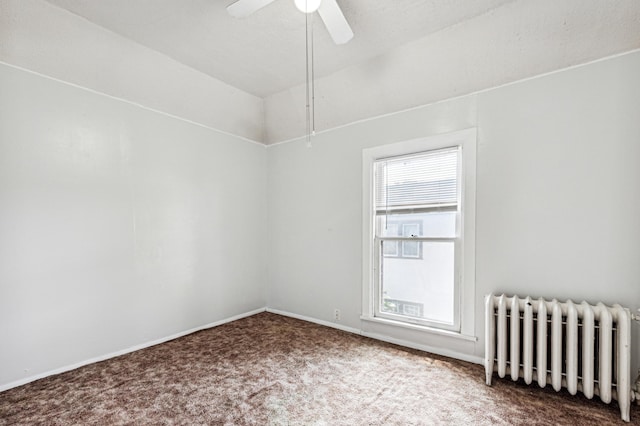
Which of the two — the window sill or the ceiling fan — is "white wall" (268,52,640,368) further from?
the ceiling fan

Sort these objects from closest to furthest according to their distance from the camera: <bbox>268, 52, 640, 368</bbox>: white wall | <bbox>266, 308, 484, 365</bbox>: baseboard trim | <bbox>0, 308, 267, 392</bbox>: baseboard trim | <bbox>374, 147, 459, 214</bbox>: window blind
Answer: <bbox>268, 52, 640, 368</bbox>: white wall, <bbox>0, 308, 267, 392</bbox>: baseboard trim, <bbox>266, 308, 484, 365</bbox>: baseboard trim, <bbox>374, 147, 459, 214</bbox>: window blind

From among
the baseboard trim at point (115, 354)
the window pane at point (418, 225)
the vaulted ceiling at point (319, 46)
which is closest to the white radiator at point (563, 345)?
the window pane at point (418, 225)

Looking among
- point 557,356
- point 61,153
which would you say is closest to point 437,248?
point 557,356

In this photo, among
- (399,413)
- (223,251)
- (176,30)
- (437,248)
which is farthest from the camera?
(223,251)

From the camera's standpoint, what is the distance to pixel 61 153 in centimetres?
254

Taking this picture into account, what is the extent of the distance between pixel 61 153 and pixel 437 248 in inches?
134

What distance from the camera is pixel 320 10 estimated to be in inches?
75.7

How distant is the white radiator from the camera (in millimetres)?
1948

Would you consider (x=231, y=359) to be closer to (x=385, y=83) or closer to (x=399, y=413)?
(x=399, y=413)

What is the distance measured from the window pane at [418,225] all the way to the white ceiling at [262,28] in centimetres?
157

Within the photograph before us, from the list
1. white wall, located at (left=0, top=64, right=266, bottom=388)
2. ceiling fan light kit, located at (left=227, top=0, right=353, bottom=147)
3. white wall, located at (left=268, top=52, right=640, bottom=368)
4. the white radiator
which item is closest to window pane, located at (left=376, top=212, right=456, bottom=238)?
white wall, located at (left=268, top=52, right=640, bottom=368)

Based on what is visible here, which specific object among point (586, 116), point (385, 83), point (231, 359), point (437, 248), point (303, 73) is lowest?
point (231, 359)

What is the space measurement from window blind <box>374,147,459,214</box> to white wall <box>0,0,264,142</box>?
76.2 inches

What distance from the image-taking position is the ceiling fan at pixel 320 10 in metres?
1.84
